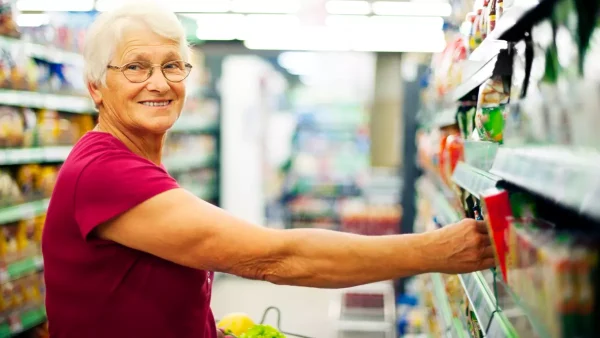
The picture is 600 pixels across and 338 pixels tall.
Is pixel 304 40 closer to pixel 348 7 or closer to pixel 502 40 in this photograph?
pixel 348 7

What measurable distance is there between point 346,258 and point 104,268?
0.61 m

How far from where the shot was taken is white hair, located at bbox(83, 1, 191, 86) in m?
1.69

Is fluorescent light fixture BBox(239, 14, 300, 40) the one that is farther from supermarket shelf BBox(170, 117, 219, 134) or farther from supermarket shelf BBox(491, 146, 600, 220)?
supermarket shelf BBox(491, 146, 600, 220)

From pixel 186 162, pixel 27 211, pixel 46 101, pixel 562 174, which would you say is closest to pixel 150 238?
pixel 562 174

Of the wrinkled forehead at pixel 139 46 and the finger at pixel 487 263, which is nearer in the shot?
the finger at pixel 487 263

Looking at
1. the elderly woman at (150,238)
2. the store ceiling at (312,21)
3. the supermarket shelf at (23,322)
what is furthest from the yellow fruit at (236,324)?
the store ceiling at (312,21)

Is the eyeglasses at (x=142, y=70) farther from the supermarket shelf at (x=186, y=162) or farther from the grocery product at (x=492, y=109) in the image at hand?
the supermarket shelf at (x=186, y=162)

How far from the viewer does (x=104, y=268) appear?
160 centimetres

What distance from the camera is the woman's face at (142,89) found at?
1.70 metres

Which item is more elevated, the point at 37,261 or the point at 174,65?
the point at 174,65

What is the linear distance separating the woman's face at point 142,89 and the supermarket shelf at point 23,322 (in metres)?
2.66

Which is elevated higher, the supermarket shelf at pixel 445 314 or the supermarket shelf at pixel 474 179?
the supermarket shelf at pixel 474 179

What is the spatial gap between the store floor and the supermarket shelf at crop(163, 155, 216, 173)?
154 centimetres

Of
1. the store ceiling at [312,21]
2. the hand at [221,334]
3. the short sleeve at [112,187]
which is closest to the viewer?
the short sleeve at [112,187]
